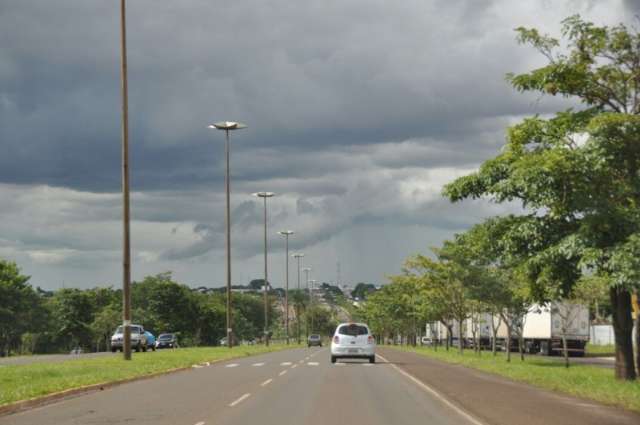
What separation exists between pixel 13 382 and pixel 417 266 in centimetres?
4030

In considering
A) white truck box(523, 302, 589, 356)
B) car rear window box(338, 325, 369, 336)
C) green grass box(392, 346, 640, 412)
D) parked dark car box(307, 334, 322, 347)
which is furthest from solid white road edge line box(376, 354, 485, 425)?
parked dark car box(307, 334, 322, 347)

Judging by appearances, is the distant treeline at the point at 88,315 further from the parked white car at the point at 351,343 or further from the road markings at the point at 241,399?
the road markings at the point at 241,399

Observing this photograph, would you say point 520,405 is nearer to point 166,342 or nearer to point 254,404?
point 254,404

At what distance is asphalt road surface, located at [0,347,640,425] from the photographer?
1430 cm

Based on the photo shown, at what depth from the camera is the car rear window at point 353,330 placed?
3703cm

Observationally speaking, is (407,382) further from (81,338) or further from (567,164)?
(81,338)

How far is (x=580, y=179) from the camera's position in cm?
1991

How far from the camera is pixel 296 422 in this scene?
539 inches

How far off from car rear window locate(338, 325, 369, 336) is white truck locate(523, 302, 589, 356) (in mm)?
16506

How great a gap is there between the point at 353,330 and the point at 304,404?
20.3 m

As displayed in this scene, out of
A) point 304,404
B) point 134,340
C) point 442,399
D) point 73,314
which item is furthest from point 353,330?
point 73,314

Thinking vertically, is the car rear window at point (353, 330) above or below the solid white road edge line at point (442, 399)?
above

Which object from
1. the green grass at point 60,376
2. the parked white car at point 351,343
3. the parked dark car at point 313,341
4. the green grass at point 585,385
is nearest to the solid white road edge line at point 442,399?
the green grass at point 585,385

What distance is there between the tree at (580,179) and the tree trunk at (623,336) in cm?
3
